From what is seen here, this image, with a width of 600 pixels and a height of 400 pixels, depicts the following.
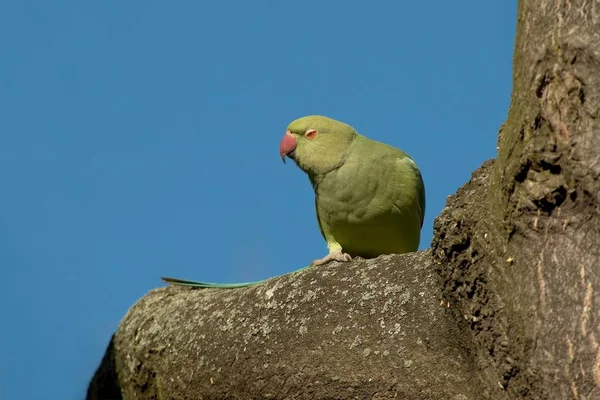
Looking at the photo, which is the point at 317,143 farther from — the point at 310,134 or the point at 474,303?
the point at 474,303

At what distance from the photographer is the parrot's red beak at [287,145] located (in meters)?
6.73

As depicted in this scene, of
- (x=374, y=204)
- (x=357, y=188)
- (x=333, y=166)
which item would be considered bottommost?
(x=374, y=204)

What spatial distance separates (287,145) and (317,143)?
0.28 m

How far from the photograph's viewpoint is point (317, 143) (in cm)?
658

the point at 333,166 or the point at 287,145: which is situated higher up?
the point at 287,145

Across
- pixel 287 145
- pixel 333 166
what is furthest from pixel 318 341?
pixel 287 145

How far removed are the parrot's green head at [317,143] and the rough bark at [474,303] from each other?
1837mm

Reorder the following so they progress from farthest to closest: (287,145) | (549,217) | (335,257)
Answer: (287,145) < (335,257) < (549,217)

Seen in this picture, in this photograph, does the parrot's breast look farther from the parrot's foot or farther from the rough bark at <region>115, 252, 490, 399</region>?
the rough bark at <region>115, 252, 490, 399</region>

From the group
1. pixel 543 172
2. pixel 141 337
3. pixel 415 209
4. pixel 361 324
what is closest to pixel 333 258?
pixel 415 209

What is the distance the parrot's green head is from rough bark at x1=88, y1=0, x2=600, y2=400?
1.84 meters

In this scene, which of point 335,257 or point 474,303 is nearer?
point 474,303

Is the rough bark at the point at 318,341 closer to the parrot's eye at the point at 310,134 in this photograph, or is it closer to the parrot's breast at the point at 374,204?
the parrot's breast at the point at 374,204

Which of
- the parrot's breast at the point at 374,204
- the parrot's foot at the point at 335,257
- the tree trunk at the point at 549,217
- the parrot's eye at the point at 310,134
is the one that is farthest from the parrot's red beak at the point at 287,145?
the tree trunk at the point at 549,217
